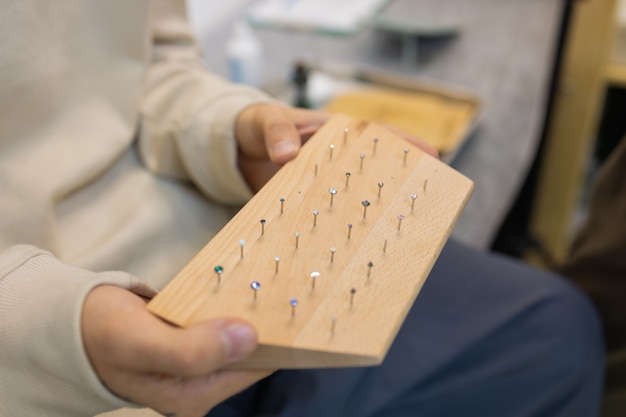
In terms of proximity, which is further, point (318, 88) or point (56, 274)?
point (318, 88)

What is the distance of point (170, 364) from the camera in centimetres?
36

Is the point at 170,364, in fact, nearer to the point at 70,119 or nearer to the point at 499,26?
the point at 70,119

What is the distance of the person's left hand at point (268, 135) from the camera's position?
526 mm

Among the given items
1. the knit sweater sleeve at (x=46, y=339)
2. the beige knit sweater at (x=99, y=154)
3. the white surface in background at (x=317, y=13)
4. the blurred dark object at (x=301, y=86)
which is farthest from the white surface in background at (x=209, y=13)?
the knit sweater sleeve at (x=46, y=339)

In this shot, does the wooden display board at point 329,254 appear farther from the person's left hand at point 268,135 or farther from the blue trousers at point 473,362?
the blue trousers at point 473,362

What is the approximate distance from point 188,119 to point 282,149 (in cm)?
17

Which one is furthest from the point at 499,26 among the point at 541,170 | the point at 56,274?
the point at 56,274

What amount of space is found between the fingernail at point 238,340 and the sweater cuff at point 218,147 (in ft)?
0.88

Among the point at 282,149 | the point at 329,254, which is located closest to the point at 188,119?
the point at 282,149

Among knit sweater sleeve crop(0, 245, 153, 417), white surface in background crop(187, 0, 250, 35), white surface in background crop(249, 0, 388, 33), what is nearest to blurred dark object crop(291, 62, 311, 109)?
white surface in background crop(249, 0, 388, 33)

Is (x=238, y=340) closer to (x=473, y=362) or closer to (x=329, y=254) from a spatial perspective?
(x=329, y=254)

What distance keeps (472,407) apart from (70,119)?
0.51m

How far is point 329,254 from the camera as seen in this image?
432mm

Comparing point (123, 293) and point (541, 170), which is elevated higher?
point (123, 293)
